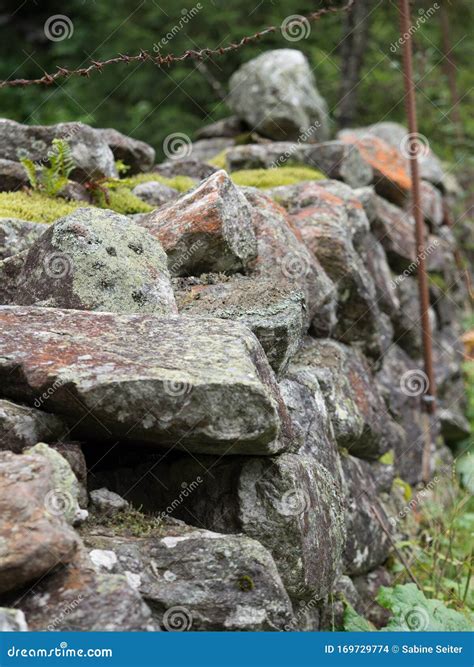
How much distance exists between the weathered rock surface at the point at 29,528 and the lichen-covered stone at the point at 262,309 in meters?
1.80

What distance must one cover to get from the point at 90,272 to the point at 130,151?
4109 millimetres

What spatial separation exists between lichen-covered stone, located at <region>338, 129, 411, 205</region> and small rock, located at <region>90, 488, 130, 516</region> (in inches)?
324

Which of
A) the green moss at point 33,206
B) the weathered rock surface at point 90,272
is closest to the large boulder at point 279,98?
the green moss at point 33,206

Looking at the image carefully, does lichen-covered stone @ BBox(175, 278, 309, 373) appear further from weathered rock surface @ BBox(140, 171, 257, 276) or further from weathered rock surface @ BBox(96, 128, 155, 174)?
weathered rock surface @ BBox(96, 128, 155, 174)

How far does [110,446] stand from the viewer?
421cm

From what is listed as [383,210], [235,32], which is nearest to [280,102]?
[383,210]

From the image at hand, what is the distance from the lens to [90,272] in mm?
4711

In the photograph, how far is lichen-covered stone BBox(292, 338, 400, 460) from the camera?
619 centimetres

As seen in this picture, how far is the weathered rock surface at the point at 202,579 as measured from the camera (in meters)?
3.46

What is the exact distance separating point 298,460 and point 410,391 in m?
5.22

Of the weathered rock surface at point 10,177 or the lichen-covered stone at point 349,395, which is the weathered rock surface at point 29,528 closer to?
the lichen-covered stone at point 349,395

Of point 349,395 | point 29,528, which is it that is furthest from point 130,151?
point 29,528

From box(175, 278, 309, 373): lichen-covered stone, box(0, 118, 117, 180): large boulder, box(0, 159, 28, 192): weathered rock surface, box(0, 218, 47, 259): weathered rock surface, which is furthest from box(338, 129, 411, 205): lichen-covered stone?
box(0, 218, 47, 259): weathered rock surface

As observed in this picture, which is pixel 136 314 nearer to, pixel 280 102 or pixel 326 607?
pixel 326 607
